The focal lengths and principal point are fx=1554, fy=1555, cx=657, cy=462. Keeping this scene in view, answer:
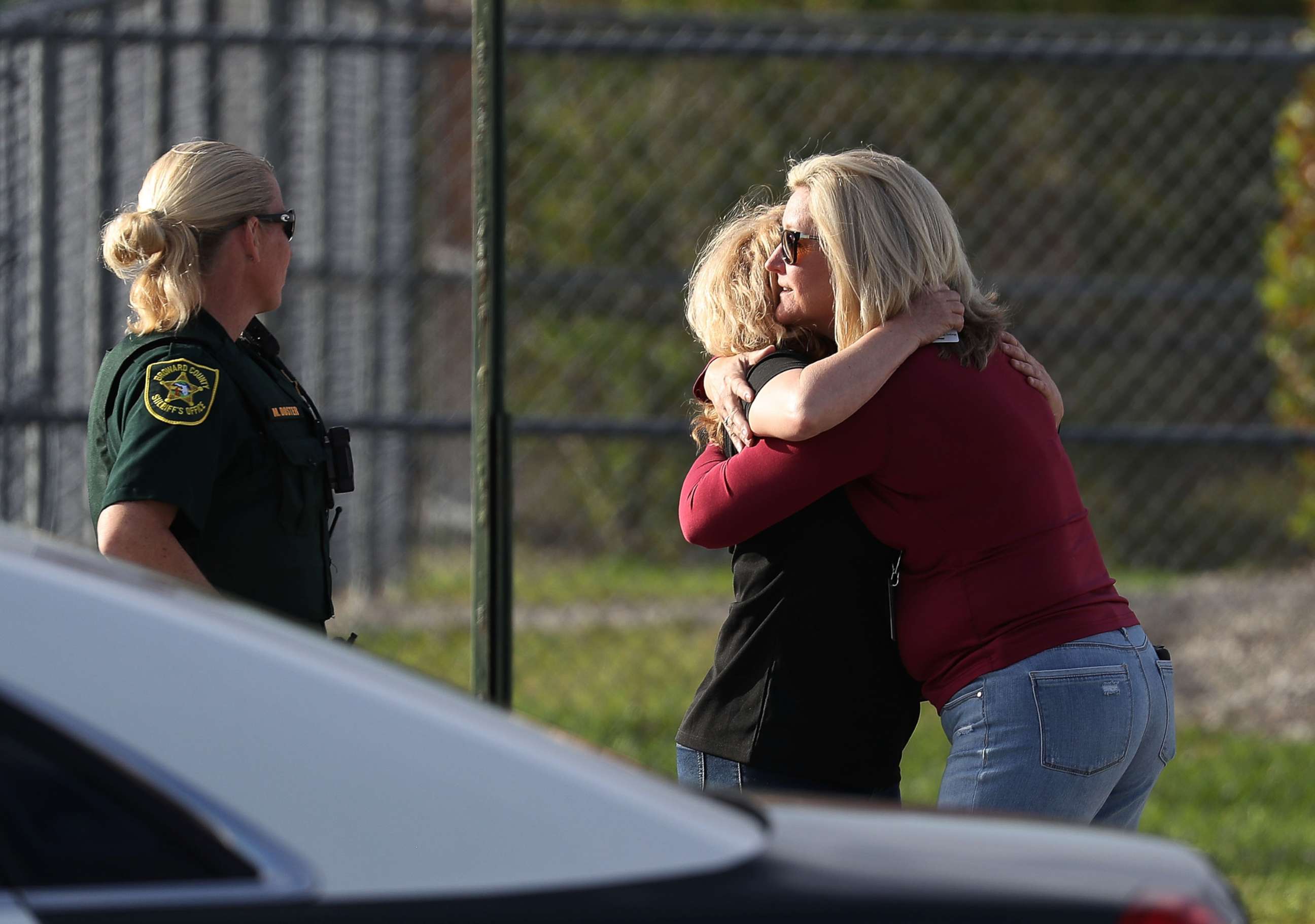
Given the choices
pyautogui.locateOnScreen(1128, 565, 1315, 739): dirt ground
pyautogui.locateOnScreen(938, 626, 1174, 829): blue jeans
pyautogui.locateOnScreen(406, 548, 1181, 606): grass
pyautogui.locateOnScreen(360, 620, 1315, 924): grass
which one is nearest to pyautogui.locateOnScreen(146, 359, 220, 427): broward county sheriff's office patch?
pyautogui.locateOnScreen(938, 626, 1174, 829): blue jeans

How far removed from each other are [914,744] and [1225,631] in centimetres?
218

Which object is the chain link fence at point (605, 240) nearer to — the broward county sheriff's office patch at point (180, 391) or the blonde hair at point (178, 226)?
the blonde hair at point (178, 226)

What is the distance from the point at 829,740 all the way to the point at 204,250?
1.42 m

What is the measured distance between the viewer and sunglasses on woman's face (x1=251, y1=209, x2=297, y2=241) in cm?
287

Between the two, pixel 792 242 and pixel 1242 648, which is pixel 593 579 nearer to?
pixel 1242 648

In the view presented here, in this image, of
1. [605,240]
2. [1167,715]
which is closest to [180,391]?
[1167,715]

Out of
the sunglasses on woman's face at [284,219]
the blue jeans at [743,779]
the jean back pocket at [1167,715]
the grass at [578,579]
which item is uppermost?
the sunglasses on woman's face at [284,219]

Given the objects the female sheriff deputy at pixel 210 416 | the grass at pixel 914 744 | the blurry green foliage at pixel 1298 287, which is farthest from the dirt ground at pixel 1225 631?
the female sheriff deputy at pixel 210 416

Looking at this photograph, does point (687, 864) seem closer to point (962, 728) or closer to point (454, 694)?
point (454, 694)

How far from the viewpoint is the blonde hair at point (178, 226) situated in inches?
109

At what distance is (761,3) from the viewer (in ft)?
53.2

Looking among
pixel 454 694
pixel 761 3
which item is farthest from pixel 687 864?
pixel 761 3

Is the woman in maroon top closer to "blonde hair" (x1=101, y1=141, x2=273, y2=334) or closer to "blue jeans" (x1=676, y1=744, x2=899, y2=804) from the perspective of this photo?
"blue jeans" (x1=676, y1=744, x2=899, y2=804)

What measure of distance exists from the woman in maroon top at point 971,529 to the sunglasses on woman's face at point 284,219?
0.94m
